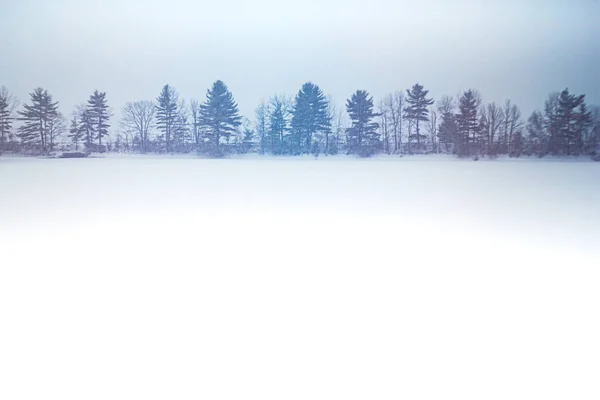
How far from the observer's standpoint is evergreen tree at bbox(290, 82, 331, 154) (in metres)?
11.3

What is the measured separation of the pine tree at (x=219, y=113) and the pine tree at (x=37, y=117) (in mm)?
3070

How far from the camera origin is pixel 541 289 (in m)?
3.23

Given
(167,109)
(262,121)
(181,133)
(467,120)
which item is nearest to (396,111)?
(467,120)

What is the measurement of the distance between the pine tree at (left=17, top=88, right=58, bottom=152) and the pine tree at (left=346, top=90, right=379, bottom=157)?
19.9 feet

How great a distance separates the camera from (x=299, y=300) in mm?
3066

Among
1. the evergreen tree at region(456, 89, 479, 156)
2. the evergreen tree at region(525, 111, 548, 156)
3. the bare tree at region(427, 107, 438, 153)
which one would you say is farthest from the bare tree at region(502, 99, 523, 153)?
the bare tree at region(427, 107, 438, 153)

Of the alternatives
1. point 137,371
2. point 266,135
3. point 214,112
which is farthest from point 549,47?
point 137,371

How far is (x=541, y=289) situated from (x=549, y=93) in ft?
30.2

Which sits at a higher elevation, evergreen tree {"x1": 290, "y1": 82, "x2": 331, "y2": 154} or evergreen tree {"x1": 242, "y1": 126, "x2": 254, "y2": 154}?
evergreen tree {"x1": 290, "y1": 82, "x2": 331, "y2": 154}

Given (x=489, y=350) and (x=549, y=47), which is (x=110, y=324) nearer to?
(x=489, y=350)

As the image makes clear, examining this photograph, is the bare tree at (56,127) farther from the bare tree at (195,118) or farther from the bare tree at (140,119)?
the bare tree at (195,118)

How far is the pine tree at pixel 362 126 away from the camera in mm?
11250

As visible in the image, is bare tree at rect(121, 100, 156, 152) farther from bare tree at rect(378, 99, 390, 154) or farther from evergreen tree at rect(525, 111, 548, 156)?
evergreen tree at rect(525, 111, 548, 156)

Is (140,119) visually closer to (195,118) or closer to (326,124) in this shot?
(195,118)
